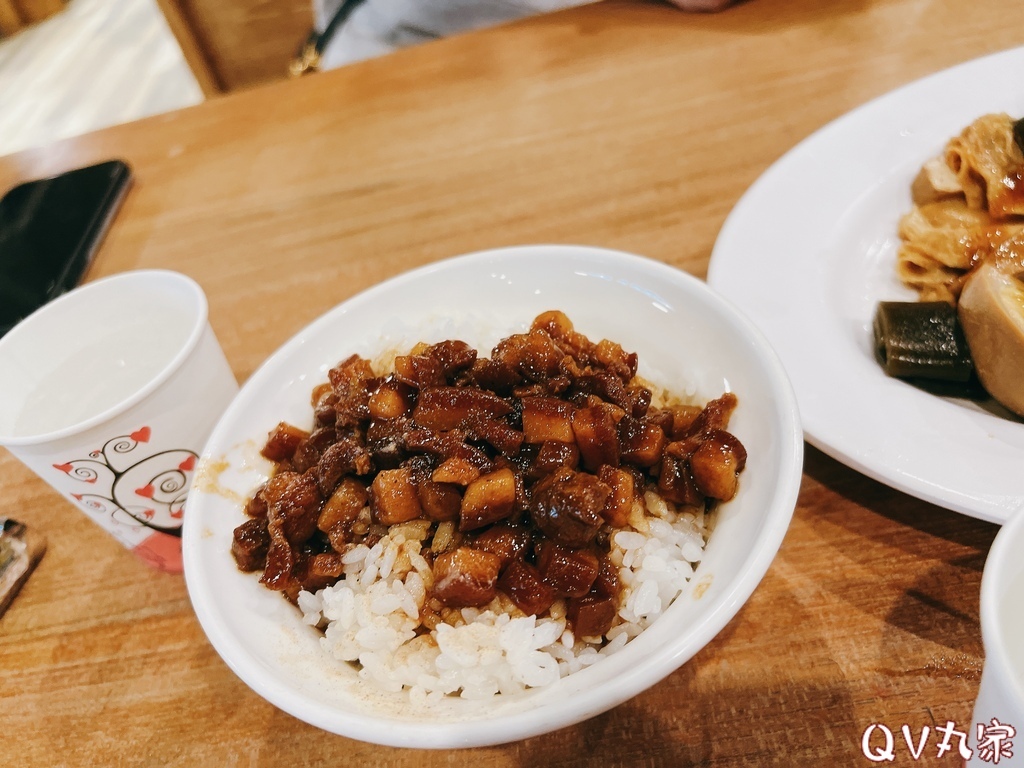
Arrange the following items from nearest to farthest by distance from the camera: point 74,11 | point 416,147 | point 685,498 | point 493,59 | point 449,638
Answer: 1. point 449,638
2. point 685,498
3. point 416,147
4. point 493,59
5. point 74,11

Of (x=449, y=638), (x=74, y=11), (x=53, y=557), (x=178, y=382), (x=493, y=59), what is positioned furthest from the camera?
(x=74, y=11)

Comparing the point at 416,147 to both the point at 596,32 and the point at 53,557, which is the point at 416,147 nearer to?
the point at 596,32

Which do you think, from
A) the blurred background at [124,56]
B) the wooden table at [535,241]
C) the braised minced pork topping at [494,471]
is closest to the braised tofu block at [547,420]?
the braised minced pork topping at [494,471]

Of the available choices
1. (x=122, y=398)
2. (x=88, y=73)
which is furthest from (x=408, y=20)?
(x=88, y=73)

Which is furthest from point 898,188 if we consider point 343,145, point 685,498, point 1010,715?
point 343,145

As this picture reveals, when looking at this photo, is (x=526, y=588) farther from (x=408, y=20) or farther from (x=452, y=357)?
(x=408, y=20)

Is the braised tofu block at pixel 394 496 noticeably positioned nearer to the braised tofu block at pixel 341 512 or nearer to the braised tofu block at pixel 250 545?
the braised tofu block at pixel 341 512

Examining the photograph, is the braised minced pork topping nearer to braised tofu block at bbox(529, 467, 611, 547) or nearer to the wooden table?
braised tofu block at bbox(529, 467, 611, 547)
